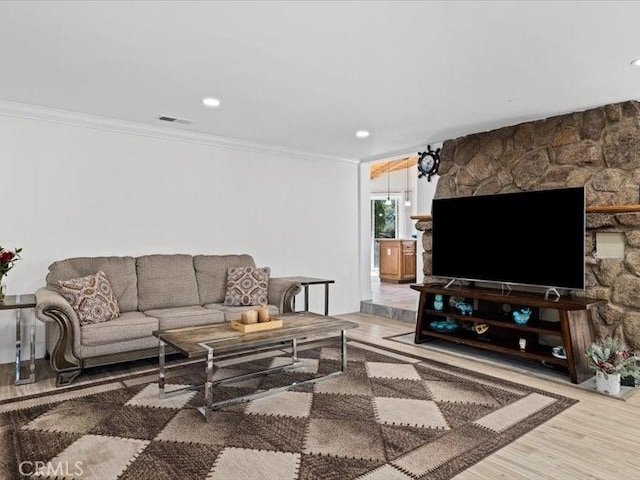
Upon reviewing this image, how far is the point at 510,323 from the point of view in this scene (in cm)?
388

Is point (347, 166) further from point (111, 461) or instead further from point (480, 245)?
point (111, 461)

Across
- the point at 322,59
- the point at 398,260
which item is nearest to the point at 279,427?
the point at 322,59

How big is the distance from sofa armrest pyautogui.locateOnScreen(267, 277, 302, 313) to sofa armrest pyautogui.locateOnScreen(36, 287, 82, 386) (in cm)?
183

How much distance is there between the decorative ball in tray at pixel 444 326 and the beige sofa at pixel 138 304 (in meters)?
1.56

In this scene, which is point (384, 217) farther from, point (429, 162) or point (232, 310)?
point (232, 310)

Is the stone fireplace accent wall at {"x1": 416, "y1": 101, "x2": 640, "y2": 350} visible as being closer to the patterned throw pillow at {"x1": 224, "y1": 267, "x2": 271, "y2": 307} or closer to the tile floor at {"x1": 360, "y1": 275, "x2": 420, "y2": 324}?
the tile floor at {"x1": 360, "y1": 275, "x2": 420, "y2": 324}

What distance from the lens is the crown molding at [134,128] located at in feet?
12.6

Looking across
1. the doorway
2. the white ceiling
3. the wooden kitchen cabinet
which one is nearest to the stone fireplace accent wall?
the white ceiling

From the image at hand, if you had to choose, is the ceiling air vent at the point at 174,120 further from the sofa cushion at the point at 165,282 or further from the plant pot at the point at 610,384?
the plant pot at the point at 610,384

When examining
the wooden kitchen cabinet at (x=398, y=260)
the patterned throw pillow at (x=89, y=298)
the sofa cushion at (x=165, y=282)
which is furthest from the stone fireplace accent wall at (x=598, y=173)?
the wooden kitchen cabinet at (x=398, y=260)

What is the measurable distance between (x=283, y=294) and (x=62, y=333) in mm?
1996

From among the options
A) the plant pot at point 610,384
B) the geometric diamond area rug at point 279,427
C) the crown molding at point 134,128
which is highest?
the crown molding at point 134,128

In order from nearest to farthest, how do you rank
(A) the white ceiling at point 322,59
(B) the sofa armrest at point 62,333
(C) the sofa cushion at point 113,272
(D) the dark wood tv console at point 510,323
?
(A) the white ceiling at point 322,59, (B) the sofa armrest at point 62,333, (D) the dark wood tv console at point 510,323, (C) the sofa cushion at point 113,272

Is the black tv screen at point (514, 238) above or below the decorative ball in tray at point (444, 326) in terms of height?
above
